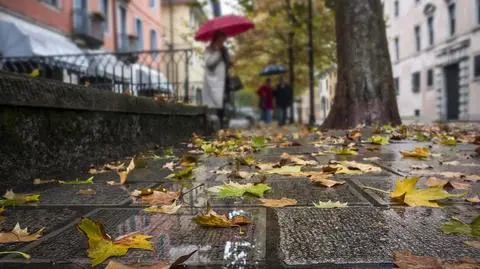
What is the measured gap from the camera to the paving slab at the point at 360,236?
55.7 inches

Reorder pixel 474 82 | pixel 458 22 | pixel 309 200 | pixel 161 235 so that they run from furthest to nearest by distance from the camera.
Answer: pixel 458 22 → pixel 474 82 → pixel 309 200 → pixel 161 235

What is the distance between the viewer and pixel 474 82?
Answer: 74.1ft

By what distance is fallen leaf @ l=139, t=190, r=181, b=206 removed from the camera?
2277mm

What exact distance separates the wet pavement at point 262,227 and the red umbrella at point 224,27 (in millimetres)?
7662

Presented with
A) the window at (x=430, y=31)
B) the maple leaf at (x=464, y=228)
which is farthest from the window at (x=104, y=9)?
the maple leaf at (x=464, y=228)

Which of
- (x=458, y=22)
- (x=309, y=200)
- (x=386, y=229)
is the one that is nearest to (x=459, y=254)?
(x=386, y=229)

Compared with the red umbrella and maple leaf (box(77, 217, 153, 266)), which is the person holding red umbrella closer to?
the red umbrella

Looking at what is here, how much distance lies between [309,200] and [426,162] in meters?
1.70

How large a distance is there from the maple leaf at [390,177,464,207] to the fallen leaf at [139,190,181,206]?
3.30ft

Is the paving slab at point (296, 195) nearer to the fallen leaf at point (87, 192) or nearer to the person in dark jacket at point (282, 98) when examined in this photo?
the fallen leaf at point (87, 192)

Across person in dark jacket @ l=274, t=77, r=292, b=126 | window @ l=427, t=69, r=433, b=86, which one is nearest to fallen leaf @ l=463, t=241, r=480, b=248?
person in dark jacket @ l=274, t=77, r=292, b=126

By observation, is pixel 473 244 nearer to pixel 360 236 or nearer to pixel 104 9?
pixel 360 236

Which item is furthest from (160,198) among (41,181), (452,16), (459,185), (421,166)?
(452,16)

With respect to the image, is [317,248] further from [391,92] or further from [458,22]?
[458,22]
